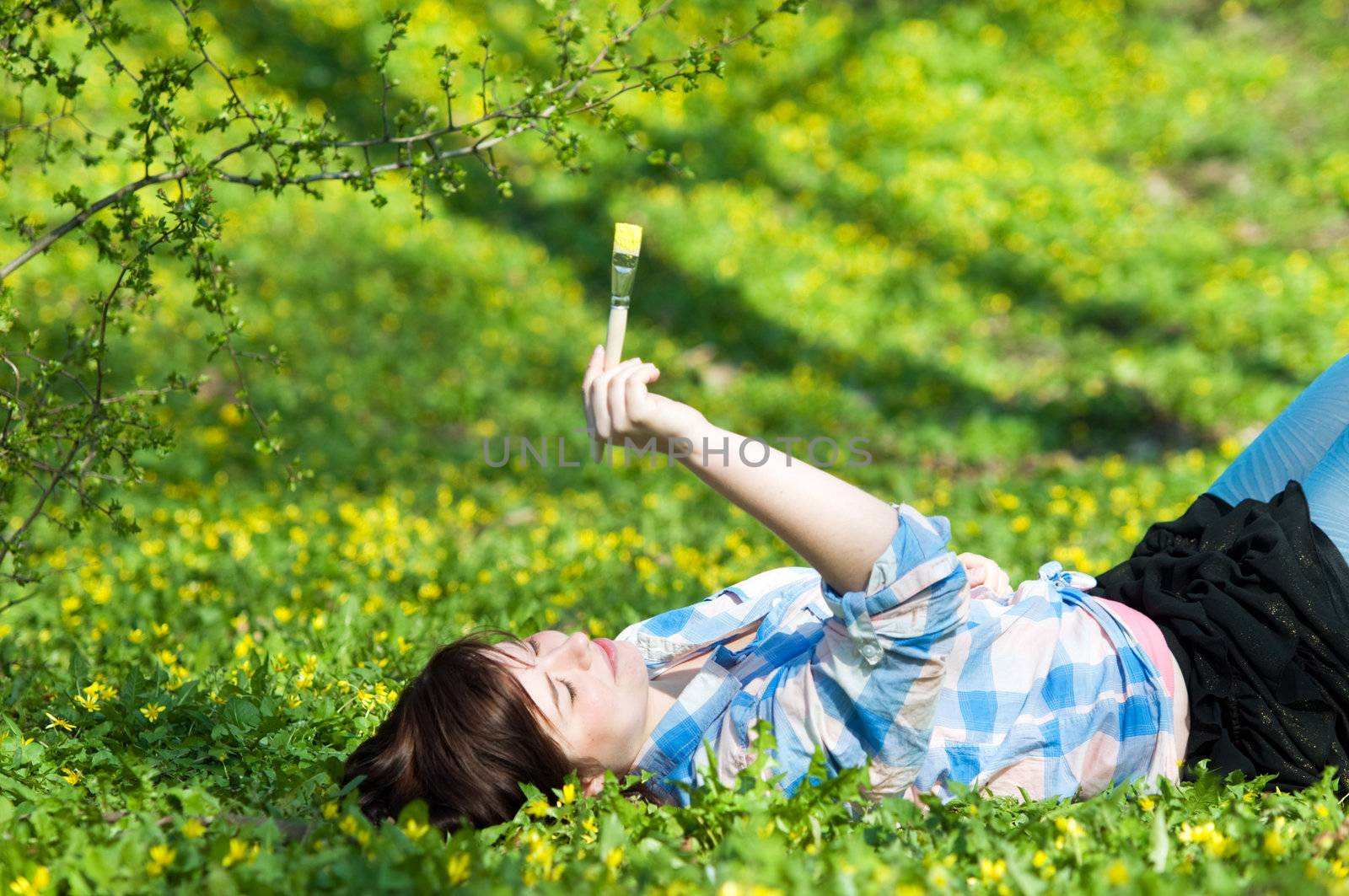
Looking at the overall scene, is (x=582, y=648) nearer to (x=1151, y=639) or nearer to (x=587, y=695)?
(x=587, y=695)

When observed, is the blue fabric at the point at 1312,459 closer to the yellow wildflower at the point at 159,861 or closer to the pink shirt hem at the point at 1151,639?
the pink shirt hem at the point at 1151,639

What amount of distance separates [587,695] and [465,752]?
0.82 feet

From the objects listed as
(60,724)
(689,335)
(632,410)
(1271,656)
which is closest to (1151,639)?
(1271,656)

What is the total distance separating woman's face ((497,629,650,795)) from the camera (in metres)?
2.40

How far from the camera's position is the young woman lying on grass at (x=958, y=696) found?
7.47 feet

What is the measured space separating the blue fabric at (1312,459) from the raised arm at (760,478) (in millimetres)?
1206

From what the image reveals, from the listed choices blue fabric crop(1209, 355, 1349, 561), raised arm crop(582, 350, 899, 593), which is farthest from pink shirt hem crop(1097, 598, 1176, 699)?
raised arm crop(582, 350, 899, 593)

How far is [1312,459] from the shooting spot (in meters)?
2.84

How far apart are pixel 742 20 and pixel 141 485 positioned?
744 centimetres

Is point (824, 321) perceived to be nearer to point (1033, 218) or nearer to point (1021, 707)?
point (1033, 218)

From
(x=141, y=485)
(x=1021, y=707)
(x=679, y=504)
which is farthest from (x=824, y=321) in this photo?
(x=1021, y=707)

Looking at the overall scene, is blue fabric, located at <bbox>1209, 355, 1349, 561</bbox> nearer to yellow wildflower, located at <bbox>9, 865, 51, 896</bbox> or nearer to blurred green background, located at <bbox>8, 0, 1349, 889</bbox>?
blurred green background, located at <bbox>8, 0, 1349, 889</bbox>

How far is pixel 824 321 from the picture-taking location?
802 centimetres

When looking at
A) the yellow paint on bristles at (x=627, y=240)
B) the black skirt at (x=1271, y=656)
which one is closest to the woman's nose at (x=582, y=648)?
the yellow paint on bristles at (x=627, y=240)
